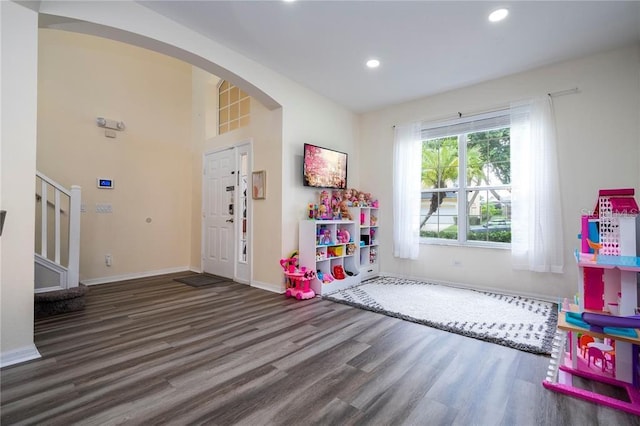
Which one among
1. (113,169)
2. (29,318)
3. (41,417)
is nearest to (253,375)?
(41,417)

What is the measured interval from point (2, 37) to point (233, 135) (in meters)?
2.74

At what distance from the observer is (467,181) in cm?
412

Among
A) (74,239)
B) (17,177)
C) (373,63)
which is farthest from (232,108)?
(17,177)

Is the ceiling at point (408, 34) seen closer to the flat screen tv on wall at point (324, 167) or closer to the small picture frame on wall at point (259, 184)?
the flat screen tv on wall at point (324, 167)

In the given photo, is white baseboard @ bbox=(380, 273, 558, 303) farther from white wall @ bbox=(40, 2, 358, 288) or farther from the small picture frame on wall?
the small picture frame on wall

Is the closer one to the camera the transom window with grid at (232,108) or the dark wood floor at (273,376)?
the dark wood floor at (273,376)

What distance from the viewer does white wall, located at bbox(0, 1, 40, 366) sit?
1.89 m

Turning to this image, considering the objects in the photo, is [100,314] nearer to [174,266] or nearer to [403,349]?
[174,266]

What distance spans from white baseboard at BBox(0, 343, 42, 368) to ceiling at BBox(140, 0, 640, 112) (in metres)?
2.78

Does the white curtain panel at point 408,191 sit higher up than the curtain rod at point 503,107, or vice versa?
the curtain rod at point 503,107

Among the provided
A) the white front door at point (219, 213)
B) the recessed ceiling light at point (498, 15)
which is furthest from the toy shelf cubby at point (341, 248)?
the recessed ceiling light at point (498, 15)

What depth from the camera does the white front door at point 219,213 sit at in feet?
14.9

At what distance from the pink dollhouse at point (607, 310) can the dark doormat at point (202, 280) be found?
152 inches

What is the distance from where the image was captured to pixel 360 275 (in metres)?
4.30
